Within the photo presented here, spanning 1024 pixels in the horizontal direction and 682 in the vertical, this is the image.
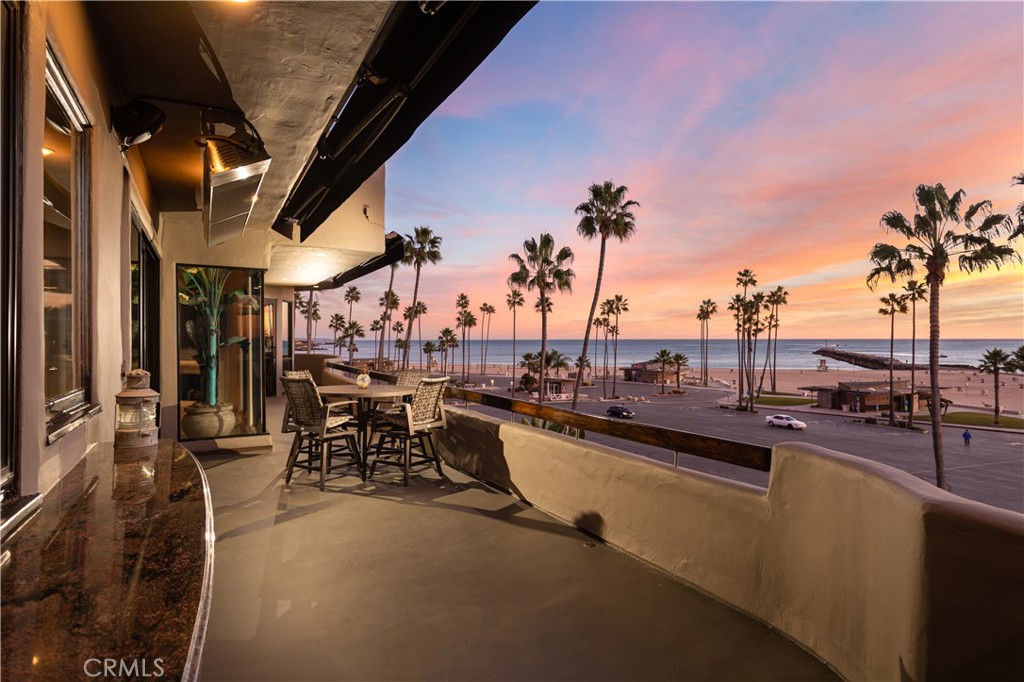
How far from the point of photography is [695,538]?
103 inches

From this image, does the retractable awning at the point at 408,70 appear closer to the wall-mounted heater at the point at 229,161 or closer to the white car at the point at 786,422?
the wall-mounted heater at the point at 229,161

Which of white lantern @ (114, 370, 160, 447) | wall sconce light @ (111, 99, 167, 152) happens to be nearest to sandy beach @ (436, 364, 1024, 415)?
wall sconce light @ (111, 99, 167, 152)

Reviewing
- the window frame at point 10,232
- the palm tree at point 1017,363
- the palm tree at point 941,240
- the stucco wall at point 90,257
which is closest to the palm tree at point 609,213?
the palm tree at point 941,240

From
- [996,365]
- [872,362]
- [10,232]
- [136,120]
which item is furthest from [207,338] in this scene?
[872,362]

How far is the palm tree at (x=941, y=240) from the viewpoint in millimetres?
15344

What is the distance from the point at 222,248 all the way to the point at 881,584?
260 inches

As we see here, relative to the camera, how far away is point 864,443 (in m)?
23.1

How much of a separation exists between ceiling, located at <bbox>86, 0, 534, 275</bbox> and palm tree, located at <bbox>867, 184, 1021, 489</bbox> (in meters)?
19.3

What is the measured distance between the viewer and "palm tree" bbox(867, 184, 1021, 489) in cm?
1534

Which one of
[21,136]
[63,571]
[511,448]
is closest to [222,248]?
[511,448]

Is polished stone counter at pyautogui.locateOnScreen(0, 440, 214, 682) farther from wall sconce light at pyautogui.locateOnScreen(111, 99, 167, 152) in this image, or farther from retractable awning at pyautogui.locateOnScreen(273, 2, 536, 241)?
wall sconce light at pyautogui.locateOnScreen(111, 99, 167, 152)

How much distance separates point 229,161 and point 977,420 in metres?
43.0

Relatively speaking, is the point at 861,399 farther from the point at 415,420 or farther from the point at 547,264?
the point at 415,420

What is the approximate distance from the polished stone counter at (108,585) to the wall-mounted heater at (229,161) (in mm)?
2031
